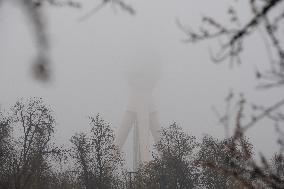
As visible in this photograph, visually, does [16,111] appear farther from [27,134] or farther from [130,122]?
[130,122]

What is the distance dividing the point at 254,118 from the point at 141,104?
110079mm

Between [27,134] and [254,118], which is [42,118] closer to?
[27,134]

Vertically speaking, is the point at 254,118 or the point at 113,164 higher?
the point at 113,164

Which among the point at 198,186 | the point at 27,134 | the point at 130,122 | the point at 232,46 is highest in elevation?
the point at 130,122

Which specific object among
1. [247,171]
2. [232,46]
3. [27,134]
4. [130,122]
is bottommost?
[247,171]

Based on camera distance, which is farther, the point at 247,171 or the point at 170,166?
the point at 170,166

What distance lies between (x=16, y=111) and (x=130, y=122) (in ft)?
259

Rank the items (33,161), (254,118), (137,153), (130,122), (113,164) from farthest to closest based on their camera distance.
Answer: (130,122) → (137,153) → (113,164) → (33,161) → (254,118)

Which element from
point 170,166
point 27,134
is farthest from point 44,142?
point 170,166

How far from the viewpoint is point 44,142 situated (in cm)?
2895

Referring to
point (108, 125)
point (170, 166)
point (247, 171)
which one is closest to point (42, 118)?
point (108, 125)

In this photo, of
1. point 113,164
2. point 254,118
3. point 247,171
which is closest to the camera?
A: point 254,118

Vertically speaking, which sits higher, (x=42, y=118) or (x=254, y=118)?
(x=42, y=118)

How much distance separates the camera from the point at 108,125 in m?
38.5
